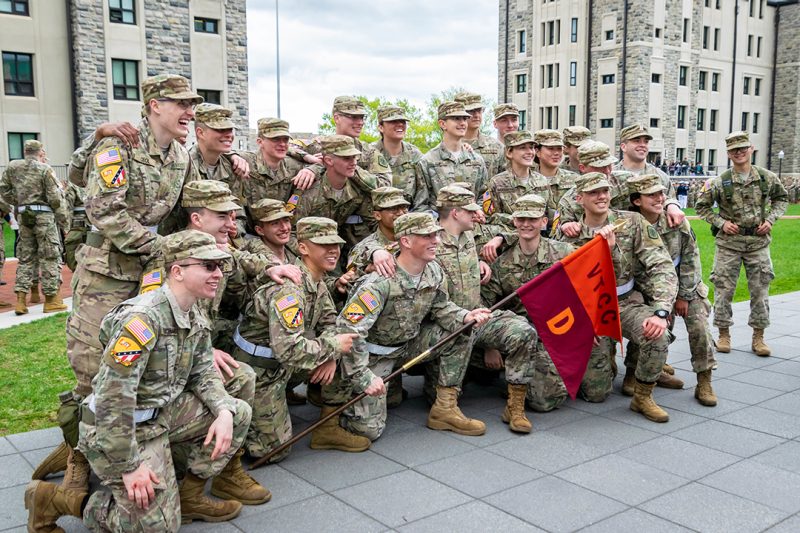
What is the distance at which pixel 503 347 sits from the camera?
22.7 ft

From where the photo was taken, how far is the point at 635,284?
24.7ft

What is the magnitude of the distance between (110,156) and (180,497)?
2.27 m

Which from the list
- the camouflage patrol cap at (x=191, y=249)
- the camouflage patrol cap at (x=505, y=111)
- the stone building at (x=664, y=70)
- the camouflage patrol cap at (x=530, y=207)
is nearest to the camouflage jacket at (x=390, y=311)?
the camouflage patrol cap at (x=530, y=207)

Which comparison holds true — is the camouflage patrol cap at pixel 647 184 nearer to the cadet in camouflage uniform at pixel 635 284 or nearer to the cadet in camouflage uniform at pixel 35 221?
the cadet in camouflage uniform at pixel 635 284

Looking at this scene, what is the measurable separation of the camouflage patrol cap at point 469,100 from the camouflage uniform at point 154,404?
5431 millimetres

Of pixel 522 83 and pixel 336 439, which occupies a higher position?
pixel 522 83

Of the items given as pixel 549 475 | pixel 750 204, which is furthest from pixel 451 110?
pixel 549 475

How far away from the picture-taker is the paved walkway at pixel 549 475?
480cm

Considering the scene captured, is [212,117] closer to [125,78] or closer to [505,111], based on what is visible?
[505,111]

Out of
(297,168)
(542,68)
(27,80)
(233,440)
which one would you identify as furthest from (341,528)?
(542,68)

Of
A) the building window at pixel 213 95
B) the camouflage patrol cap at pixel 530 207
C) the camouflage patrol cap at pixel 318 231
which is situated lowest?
the camouflage patrol cap at pixel 318 231

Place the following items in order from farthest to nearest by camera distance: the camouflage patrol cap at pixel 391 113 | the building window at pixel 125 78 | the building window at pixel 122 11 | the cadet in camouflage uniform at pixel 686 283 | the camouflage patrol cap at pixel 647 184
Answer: the building window at pixel 125 78 → the building window at pixel 122 11 → the camouflage patrol cap at pixel 391 113 → the camouflage patrol cap at pixel 647 184 → the cadet in camouflage uniform at pixel 686 283

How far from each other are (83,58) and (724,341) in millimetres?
26123

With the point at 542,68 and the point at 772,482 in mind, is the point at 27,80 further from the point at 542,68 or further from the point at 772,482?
the point at 542,68
